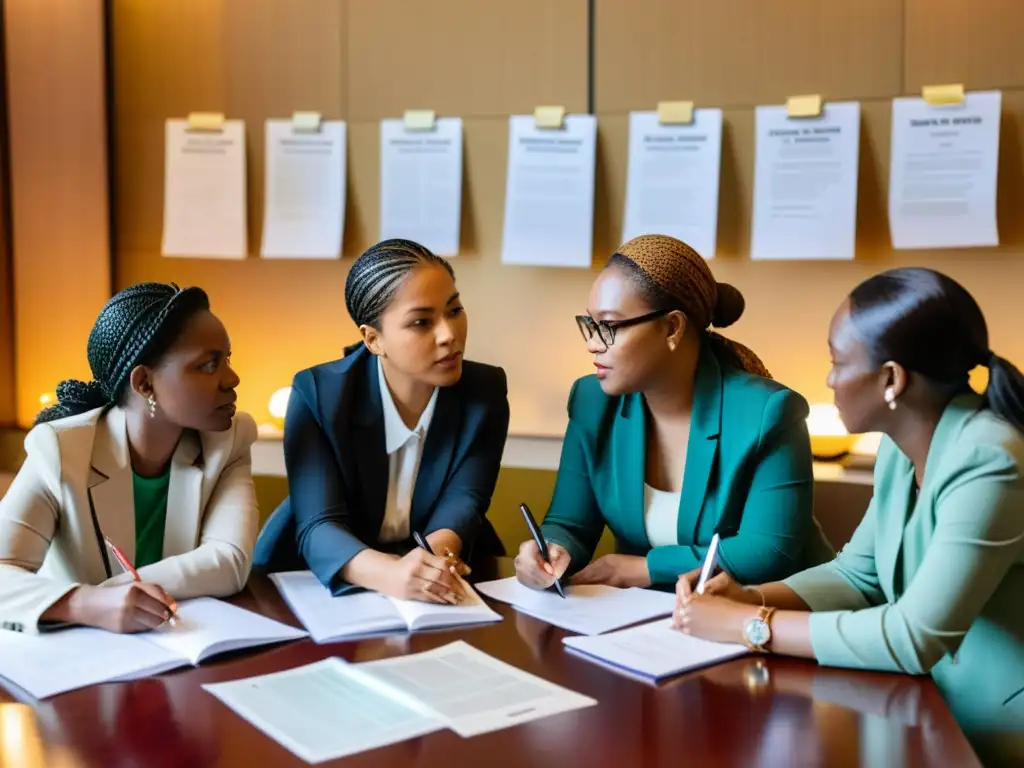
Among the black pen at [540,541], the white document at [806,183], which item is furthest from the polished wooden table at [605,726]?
the white document at [806,183]

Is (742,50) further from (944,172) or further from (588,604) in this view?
(588,604)

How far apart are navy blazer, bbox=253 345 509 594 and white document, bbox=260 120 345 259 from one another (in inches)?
44.5

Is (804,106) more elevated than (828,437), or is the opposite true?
(804,106)

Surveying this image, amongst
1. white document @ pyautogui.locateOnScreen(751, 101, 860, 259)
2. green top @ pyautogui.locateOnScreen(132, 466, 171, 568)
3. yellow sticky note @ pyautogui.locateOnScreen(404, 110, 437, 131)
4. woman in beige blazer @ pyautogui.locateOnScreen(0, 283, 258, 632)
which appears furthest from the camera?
yellow sticky note @ pyautogui.locateOnScreen(404, 110, 437, 131)

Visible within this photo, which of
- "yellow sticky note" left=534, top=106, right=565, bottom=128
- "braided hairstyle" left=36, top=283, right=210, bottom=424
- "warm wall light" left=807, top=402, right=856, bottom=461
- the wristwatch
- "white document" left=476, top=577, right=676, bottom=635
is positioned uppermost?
"yellow sticky note" left=534, top=106, right=565, bottom=128

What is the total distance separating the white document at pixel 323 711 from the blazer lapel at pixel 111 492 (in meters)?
0.51

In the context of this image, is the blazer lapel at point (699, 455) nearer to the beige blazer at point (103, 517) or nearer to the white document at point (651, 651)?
the white document at point (651, 651)

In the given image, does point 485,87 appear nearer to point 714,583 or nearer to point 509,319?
point 509,319

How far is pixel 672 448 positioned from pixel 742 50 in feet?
4.32

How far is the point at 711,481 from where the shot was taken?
75.0 inches

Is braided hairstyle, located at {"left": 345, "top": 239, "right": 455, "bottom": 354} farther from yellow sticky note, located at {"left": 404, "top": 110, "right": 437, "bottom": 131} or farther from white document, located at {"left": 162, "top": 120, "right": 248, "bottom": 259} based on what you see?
white document, located at {"left": 162, "top": 120, "right": 248, "bottom": 259}

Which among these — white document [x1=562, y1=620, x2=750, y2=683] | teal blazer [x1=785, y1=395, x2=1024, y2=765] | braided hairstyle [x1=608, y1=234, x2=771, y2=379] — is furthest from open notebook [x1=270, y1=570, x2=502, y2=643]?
braided hairstyle [x1=608, y1=234, x2=771, y2=379]

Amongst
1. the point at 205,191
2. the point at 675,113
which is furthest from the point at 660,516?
the point at 205,191

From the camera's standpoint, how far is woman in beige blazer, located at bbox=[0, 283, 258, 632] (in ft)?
5.43
